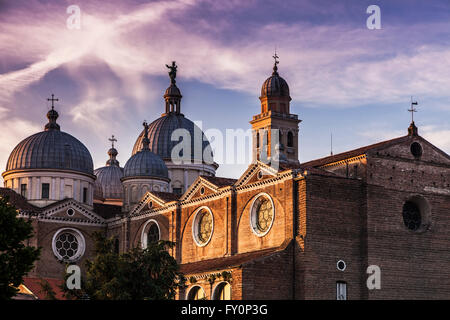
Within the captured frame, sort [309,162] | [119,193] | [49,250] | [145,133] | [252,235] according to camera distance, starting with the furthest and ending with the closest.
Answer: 1. [119,193]
2. [145,133]
3. [49,250]
4. [309,162]
5. [252,235]

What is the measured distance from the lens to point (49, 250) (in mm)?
63250

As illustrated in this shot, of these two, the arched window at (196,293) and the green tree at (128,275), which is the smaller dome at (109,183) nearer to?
the arched window at (196,293)

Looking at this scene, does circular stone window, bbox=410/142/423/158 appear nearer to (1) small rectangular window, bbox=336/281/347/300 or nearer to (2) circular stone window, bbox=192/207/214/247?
(1) small rectangular window, bbox=336/281/347/300

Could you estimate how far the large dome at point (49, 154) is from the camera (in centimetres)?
6662

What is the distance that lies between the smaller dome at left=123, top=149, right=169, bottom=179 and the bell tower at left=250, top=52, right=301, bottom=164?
2028cm

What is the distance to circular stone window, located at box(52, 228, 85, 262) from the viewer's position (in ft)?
209

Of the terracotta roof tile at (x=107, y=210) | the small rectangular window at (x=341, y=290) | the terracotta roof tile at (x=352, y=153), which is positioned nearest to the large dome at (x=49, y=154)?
the terracotta roof tile at (x=107, y=210)

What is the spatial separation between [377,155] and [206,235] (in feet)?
40.3

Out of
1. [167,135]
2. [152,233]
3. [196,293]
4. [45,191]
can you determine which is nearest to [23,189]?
[45,191]

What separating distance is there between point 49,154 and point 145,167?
24.6ft
